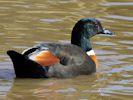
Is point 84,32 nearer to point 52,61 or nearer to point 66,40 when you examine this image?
point 66,40

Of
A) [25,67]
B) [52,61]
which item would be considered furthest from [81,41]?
[25,67]

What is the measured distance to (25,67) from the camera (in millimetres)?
12836

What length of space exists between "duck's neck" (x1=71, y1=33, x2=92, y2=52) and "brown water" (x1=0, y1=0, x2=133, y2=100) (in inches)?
15.2

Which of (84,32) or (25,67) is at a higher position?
(84,32)

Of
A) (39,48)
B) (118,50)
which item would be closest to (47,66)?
(39,48)

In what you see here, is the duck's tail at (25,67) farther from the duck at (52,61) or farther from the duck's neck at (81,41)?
the duck's neck at (81,41)

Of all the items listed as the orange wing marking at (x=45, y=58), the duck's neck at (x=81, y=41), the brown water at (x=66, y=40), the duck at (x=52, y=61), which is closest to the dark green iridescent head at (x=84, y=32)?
the duck's neck at (x=81, y=41)

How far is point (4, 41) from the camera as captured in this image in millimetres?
15289

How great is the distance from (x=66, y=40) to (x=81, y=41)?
1485 mm

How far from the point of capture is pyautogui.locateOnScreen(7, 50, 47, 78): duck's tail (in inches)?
499

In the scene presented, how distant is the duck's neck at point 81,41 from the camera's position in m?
14.1

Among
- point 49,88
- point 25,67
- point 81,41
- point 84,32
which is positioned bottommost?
point 49,88

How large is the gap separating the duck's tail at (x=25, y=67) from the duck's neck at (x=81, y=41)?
134 centimetres

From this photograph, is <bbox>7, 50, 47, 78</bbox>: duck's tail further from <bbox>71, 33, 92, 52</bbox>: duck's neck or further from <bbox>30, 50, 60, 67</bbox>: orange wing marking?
<bbox>71, 33, 92, 52</bbox>: duck's neck
